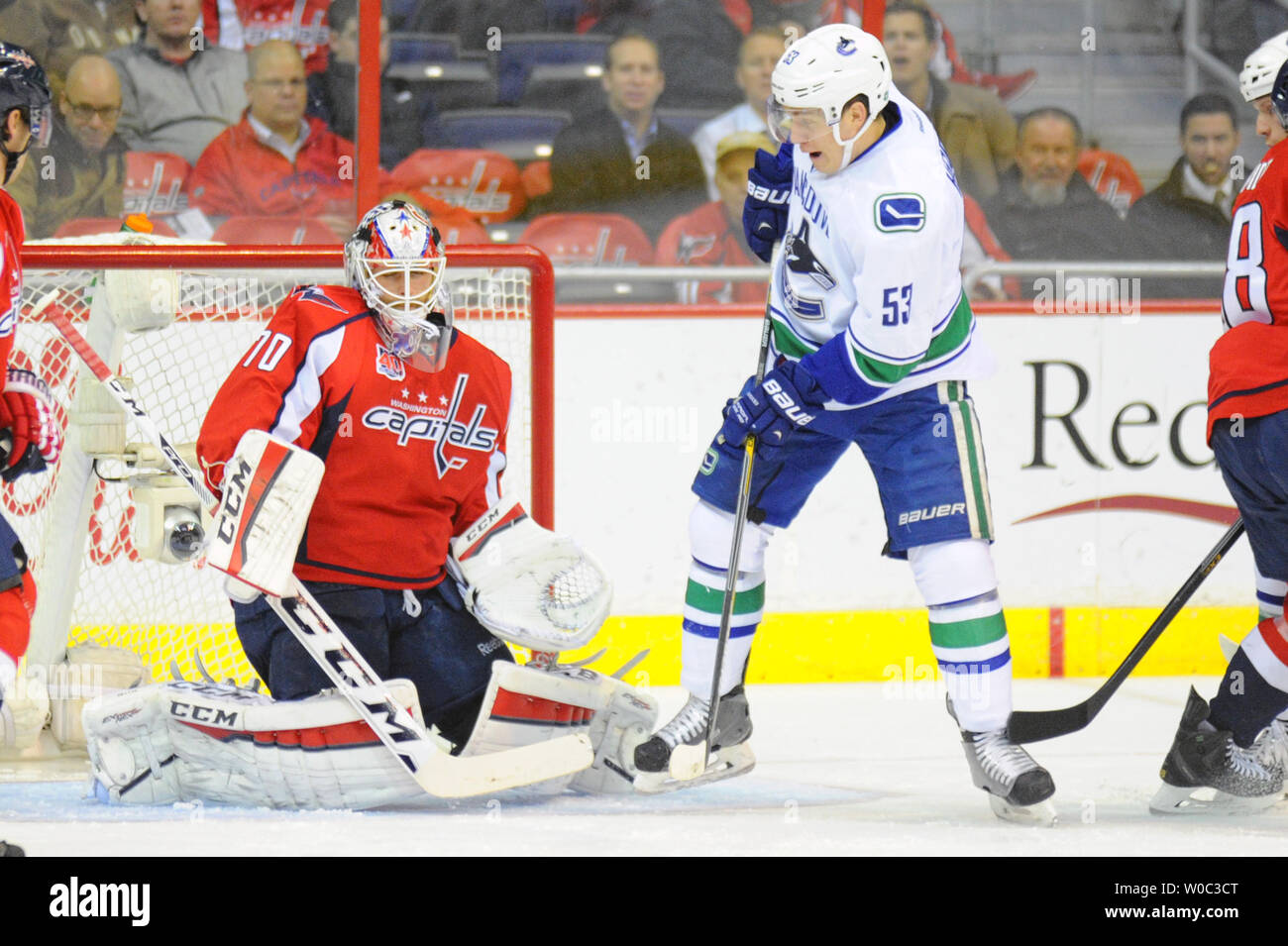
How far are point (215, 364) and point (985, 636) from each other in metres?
1.76

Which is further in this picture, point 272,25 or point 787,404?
point 272,25

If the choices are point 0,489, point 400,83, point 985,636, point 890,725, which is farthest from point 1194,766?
point 400,83

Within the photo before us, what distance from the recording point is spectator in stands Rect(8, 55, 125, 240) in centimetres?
451

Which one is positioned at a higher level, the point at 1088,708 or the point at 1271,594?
the point at 1271,594

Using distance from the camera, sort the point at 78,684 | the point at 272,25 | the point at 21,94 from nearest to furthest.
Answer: the point at 21,94 → the point at 78,684 → the point at 272,25

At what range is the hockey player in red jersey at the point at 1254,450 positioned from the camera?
2953 mm

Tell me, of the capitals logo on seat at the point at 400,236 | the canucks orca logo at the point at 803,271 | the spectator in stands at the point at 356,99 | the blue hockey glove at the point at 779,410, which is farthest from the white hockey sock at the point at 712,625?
the spectator in stands at the point at 356,99

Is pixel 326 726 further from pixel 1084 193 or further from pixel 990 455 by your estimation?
pixel 1084 193

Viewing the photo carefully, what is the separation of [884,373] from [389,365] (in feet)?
2.67

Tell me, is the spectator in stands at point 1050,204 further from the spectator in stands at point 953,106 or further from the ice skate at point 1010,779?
the ice skate at point 1010,779

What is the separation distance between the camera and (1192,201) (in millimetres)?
4941

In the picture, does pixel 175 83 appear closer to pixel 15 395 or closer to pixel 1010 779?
pixel 15 395

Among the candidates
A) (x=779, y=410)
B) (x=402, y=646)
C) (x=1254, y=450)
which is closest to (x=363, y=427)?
(x=402, y=646)

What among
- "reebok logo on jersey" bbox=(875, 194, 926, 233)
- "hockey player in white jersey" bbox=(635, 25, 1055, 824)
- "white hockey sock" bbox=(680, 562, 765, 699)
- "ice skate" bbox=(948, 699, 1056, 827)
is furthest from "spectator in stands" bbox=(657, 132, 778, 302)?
"ice skate" bbox=(948, 699, 1056, 827)
